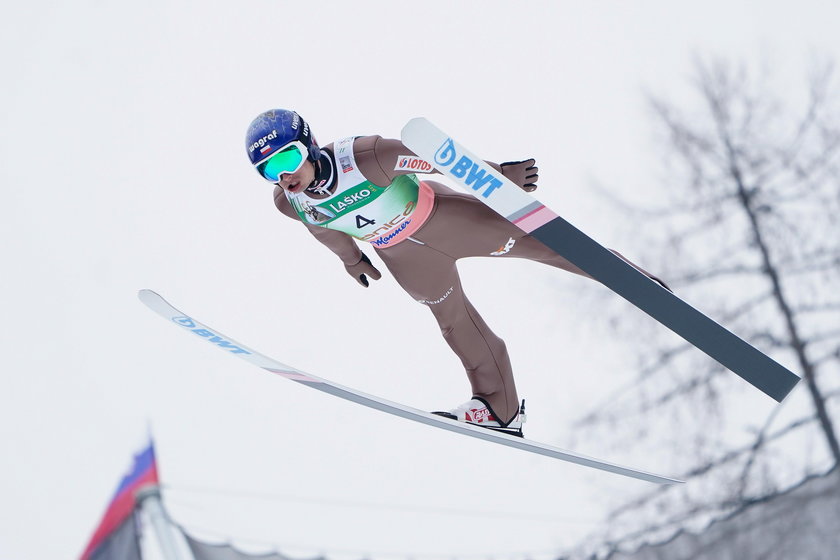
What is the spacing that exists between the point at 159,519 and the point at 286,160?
123 centimetres

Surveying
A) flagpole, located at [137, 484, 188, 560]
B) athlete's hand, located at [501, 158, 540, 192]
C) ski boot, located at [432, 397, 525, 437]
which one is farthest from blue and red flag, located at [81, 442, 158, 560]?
athlete's hand, located at [501, 158, 540, 192]

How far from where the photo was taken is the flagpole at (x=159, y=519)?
2.55m

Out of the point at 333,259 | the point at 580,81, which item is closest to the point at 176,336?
the point at 333,259

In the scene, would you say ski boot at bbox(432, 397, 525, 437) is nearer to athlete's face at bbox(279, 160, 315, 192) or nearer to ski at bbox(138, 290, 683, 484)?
ski at bbox(138, 290, 683, 484)

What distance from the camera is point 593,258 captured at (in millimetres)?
2982

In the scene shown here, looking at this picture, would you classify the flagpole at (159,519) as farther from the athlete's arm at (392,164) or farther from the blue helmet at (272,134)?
the athlete's arm at (392,164)

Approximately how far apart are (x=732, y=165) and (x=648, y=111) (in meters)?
0.99

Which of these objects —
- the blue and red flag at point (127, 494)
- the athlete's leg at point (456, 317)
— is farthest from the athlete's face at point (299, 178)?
the blue and red flag at point (127, 494)

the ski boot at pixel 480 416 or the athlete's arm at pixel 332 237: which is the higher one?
the athlete's arm at pixel 332 237

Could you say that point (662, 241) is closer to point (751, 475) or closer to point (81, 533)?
point (751, 475)

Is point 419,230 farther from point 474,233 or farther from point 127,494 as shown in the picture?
point 127,494

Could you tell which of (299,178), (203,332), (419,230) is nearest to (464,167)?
(419,230)

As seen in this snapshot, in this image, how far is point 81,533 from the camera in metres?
6.16

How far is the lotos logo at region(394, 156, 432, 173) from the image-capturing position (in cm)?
308
